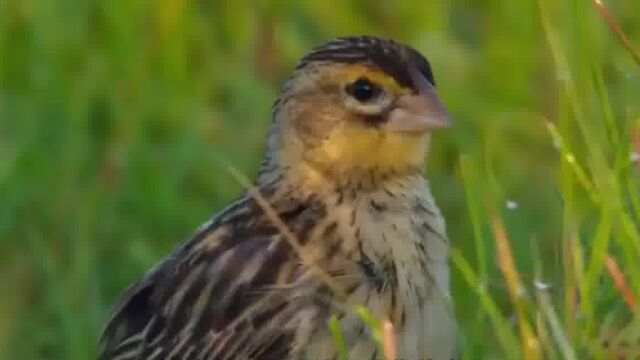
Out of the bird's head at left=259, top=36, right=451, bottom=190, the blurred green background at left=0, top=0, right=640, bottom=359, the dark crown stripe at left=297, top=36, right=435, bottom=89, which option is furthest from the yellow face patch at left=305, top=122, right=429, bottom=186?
the blurred green background at left=0, top=0, right=640, bottom=359

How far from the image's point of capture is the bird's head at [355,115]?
4.48 metres

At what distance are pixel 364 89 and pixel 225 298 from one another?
1.44 ft

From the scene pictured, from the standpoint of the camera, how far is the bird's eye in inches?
180

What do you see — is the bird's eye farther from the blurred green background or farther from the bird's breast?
the blurred green background

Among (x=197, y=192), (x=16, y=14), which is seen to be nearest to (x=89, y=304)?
(x=197, y=192)

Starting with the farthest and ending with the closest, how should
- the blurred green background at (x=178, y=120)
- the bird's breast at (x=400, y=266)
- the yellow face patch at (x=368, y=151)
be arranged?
the blurred green background at (x=178, y=120), the yellow face patch at (x=368, y=151), the bird's breast at (x=400, y=266)

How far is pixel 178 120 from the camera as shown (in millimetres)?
6145

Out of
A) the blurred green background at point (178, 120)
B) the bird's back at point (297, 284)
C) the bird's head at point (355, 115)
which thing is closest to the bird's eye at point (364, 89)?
the bird's head at point (355, 115)

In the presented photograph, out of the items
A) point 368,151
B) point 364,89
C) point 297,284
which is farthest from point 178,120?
point 297,284

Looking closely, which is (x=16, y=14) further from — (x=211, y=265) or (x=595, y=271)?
(x=595, y=271)

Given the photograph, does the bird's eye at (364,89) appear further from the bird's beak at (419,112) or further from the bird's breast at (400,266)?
the bird's breast at (400,266)

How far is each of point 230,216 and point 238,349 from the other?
0.32m

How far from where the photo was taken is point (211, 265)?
4.54 meters

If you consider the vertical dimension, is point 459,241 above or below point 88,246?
below
